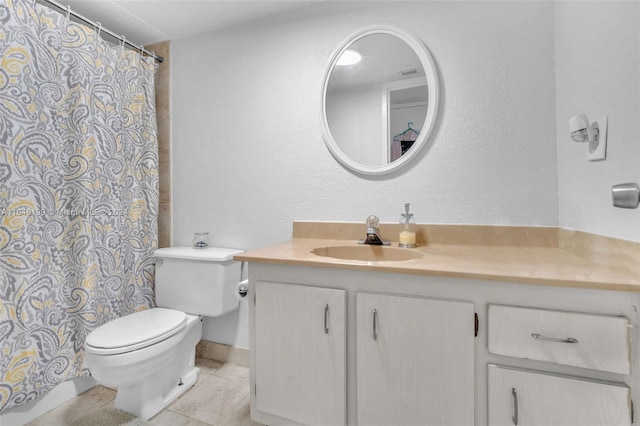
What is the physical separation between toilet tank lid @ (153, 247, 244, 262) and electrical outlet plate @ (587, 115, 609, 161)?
1658mm

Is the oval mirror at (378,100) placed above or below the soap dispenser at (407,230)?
above

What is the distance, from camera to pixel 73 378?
1580 millimetres

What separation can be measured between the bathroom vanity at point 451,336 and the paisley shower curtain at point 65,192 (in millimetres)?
1045

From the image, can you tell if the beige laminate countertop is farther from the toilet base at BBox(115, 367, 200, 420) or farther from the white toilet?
the toilet base at BBox(115, 367, 200, 420)

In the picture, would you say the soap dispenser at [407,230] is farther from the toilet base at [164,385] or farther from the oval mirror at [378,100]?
the toilet base at [164,385]

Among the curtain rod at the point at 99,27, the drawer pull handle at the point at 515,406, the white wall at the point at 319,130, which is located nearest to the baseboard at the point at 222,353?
the white wall at the point at 319,130

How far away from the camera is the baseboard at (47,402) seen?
4.39 feet

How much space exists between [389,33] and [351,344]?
148cm

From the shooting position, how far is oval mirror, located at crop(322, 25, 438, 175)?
1.47 metres

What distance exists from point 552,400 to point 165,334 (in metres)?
1.47

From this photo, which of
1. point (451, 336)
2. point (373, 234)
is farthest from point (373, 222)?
point (451, 336)

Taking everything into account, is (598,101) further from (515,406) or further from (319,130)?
(319,130)

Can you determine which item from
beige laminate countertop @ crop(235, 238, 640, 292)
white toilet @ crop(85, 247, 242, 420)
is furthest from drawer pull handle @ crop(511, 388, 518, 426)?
white toilet @ crop(85, 247, 242, 420)

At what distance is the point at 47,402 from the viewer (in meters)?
1.47
